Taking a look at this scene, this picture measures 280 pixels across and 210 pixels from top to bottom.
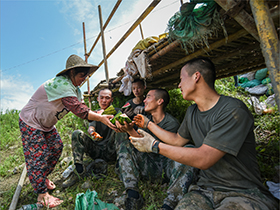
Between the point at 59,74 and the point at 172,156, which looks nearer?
the point at 172,156

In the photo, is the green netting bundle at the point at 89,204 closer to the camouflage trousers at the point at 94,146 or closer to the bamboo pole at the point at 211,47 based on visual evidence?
the camouflage trousers at the point at 94,146

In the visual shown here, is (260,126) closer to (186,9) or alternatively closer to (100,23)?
(186,9)

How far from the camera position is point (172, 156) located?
5.47 ft

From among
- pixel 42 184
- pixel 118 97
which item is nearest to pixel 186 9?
pixel 42 184

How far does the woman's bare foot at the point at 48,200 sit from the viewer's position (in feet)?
8.99

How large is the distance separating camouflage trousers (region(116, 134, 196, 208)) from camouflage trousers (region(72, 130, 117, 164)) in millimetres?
829

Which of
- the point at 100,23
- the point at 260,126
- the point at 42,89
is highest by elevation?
the point at 100,23

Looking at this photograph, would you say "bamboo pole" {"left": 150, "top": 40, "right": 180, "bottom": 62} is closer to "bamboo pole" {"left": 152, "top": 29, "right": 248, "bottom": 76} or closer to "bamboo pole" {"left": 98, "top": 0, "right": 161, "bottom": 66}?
"bamboo pole" {"left": 152, "top": 29, "right": 248, "bottom": 76}

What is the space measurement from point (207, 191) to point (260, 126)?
348 centimetres

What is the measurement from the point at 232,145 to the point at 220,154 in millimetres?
128

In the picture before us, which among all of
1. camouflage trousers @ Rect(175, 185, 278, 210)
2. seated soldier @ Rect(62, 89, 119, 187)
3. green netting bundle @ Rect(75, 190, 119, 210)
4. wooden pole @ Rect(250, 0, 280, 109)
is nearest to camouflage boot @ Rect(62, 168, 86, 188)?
seated soldier @ Rect(62, 89, 119, 187)

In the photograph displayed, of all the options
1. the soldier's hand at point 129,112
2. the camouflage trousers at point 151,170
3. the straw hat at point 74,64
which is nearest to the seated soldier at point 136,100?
the soldier's hand at point 129,112

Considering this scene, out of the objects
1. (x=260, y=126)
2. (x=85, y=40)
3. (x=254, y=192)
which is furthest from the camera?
(x=85, y=40)

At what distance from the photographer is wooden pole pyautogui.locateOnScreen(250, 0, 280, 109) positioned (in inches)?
48.8
